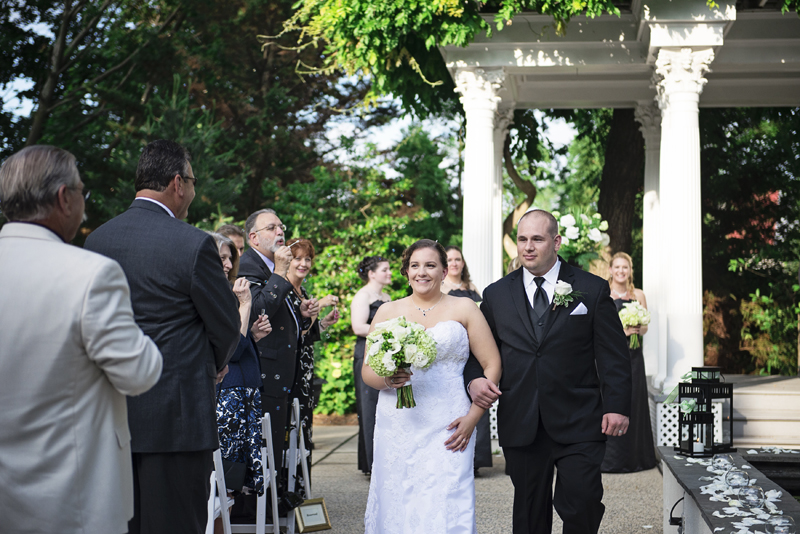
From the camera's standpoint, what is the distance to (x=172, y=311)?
10.5 ft

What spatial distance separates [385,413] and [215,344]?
5.01 ft

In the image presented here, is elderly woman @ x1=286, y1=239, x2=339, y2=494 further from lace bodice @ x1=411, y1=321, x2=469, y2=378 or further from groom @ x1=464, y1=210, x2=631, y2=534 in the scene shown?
groom @ x1=464, y1=210, x2=631, y2=534

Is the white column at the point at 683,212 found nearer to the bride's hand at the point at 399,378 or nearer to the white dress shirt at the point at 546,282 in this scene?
the white dress shirt at the point at 546,282

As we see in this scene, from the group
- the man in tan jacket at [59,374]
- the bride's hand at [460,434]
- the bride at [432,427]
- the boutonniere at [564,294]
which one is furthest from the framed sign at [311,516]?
the man in tan jacket at [59,374]

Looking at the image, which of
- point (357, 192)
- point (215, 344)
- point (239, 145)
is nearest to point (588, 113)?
point (357, 192)

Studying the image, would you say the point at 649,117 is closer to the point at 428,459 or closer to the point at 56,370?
the point at 428,459

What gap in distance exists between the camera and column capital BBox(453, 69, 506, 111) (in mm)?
9578

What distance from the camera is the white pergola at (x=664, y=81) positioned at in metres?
8.63

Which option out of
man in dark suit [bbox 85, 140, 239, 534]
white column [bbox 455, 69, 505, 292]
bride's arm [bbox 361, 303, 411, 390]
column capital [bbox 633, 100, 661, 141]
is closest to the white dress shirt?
bride's arm [bbox 361, 303, 411, 390]

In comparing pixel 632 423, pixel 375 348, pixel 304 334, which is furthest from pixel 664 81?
pixel 375 348

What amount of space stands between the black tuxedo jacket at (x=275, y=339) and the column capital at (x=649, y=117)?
780 cm

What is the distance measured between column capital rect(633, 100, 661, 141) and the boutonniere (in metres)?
7.96

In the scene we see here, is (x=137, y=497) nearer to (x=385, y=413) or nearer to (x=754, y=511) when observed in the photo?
(x=385, y=413)

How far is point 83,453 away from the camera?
7.98 feet
